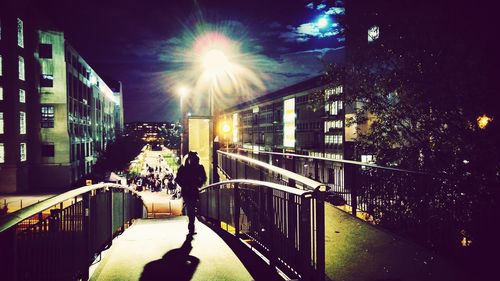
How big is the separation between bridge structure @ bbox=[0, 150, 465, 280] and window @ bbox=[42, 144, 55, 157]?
42979 mm

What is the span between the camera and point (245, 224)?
786 cm

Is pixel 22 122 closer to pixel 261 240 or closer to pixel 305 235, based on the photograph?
pixel 261 240

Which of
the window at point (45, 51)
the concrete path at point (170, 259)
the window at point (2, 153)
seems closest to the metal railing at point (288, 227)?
the concrete path at point (170, 259)

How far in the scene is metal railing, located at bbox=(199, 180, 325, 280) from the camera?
12.0 ft

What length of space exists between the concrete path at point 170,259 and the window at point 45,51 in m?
45.3

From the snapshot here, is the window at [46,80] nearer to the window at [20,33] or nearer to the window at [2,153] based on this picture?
the window at [20,33]

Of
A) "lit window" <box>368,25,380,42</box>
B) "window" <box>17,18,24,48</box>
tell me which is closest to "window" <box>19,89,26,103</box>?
"window" <box>17,18,24,48</box>

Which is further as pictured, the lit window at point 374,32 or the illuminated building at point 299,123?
the illuminated building at point 299,123

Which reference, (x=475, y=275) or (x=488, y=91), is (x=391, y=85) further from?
(x=475, y=275)

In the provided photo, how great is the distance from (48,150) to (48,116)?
436 cm

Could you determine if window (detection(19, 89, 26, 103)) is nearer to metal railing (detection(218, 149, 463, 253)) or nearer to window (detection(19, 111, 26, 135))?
window (detection(19, 111, 26, 135))

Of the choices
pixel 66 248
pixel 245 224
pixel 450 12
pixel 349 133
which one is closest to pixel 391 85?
pixel 450 12

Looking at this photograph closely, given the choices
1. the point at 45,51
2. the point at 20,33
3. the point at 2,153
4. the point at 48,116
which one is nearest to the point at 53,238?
the point at 2,153

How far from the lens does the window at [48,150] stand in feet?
149
